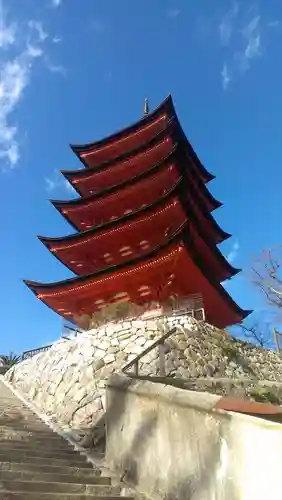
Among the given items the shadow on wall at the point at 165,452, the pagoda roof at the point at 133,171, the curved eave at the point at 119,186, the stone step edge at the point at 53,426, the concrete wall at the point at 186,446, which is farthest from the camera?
the pagoda roof at the point at 133,171

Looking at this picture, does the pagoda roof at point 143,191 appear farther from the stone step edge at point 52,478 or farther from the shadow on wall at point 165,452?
the stone step edge at point 52,478

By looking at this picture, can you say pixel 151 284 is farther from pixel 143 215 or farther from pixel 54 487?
pixel 54 487

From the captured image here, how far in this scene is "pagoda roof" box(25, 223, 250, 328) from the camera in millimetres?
15148

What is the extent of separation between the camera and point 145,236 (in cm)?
1811

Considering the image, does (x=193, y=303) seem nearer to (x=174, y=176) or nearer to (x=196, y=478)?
(x=174, y=176)

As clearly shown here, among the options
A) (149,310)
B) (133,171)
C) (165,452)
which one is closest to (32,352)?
(149,310)

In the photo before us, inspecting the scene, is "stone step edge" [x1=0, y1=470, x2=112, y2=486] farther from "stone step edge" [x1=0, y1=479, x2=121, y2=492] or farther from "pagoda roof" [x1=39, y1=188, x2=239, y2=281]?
"pagoda roof" [x1=39, y1=188, x2=239, y2=281]

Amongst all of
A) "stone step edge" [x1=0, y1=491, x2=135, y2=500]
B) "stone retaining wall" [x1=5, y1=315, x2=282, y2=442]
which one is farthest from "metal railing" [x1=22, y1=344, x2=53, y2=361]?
"stone step edge" [x1=0, y1=491, x2=135, y2=500]

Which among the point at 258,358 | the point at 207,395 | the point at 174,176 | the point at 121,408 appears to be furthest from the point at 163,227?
the point at 207,395

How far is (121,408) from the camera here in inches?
207

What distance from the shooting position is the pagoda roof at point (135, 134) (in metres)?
23.3

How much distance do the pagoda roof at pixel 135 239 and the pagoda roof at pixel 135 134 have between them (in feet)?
20.7

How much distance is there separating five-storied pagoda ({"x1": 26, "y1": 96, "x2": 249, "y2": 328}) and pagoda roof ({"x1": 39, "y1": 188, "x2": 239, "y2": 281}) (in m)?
0.04

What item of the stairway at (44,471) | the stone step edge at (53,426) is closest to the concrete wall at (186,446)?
the stairway at (44,471)
